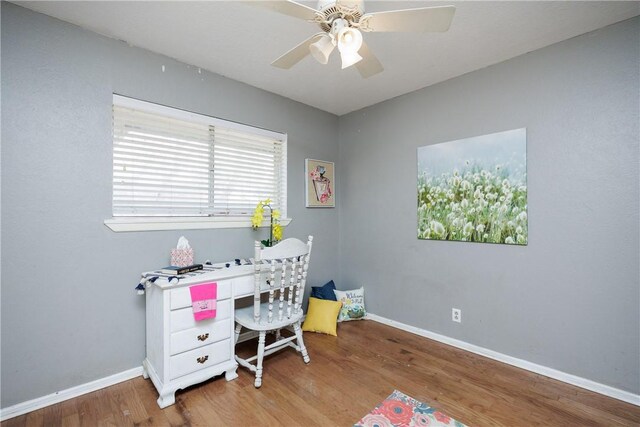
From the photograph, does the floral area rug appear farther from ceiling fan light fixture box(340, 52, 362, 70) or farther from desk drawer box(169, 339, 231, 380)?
ceiling fan light fixture box(340, 52, 362, 70)

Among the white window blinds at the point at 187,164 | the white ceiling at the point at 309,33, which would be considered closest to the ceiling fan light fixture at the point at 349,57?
the white ceiling at the point at 309,33

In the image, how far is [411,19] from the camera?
4.18 ft

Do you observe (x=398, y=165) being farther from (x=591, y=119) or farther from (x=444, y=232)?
(x=591, y=119)

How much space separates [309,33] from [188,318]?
2.08 meters

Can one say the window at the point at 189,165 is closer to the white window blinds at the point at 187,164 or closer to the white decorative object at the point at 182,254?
the white window blinds at the point at 187,164

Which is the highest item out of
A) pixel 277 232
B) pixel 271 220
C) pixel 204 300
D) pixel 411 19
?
pixel 411 19

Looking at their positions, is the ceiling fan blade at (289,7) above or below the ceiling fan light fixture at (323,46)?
above

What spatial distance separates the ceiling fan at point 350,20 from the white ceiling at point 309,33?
47 centimetres

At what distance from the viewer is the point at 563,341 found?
2.07 metres

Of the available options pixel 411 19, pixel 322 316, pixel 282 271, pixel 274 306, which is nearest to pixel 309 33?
pixel 411 19

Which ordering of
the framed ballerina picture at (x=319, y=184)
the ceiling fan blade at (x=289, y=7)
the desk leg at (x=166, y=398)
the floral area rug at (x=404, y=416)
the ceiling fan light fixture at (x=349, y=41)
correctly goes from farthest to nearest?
the framed ballerina picture at (x=319, y=184), the desk leg at (x=166, y=398), the floral area rug at (x=404, y=416), the ceiling fan light fixture at (x=349, y=41), the ceiling fan blade at (x=289, y=7)

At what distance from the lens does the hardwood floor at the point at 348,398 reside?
5.51ft

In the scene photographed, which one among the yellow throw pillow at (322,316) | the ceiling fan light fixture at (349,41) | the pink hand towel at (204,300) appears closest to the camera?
the ceiling fan light fixture at (349,41)

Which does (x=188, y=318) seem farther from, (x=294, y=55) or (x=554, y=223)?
(x=554, y=223)
